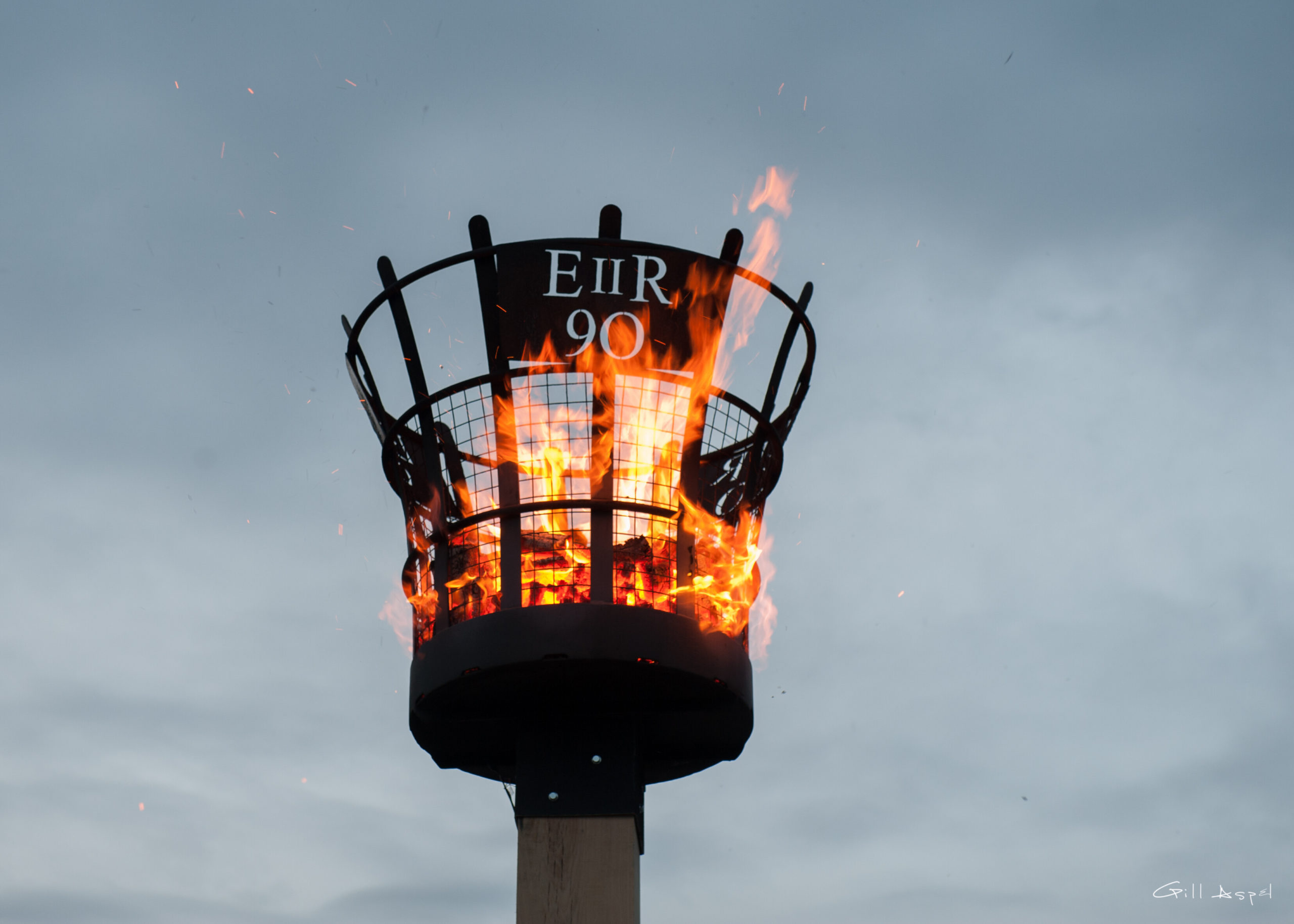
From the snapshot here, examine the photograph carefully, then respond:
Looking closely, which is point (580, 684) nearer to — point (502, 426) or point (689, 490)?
point (689, 490)

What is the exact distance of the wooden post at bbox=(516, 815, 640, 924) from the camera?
13758 millimetres

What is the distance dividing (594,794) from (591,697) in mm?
1122

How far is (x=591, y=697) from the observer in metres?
14.5

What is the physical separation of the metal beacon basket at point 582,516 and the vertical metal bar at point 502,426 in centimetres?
2

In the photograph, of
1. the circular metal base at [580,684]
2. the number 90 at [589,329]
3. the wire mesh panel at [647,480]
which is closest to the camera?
the circular metal base at [580,684]

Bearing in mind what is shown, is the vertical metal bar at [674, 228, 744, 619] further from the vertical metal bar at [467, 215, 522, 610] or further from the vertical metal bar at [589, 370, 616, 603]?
the vertical metal bar at [467, 215, 522, 610]

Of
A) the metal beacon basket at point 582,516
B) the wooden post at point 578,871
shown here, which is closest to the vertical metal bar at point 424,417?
the metal beacon basket at point 582,516

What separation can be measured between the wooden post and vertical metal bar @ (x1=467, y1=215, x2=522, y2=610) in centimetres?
273

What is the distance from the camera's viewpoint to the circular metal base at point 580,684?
1347 centimetres

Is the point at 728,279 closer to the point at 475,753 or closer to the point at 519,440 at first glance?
the point at 519,440

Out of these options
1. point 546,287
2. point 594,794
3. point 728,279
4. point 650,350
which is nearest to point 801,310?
point 728,279

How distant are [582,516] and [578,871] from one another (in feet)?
13.1

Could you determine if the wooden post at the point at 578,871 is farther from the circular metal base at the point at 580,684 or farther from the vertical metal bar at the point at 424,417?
the vertical metal bar at the point at 424,417

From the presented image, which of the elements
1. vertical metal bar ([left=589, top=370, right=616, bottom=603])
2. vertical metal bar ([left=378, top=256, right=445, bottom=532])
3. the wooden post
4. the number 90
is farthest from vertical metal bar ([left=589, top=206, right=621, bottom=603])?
the wooden post
